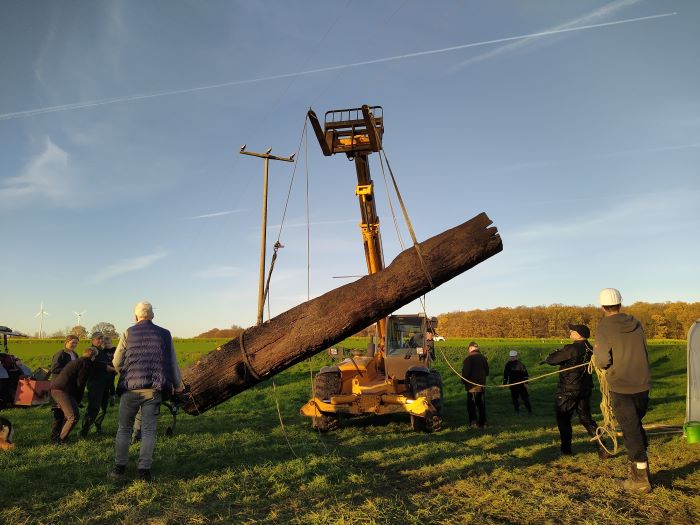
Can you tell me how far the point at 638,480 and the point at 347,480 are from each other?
305 centimetres

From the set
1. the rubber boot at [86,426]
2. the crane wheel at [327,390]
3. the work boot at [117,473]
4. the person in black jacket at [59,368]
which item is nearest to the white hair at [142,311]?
the work boot at [117,473]

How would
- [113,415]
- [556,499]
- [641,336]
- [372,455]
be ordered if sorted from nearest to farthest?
[556,499], [641,336], [372,455], [113,415]

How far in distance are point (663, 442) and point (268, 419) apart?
777 centimetres

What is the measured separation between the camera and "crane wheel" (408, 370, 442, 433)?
9.31 meters

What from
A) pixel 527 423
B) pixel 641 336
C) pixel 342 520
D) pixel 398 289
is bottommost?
pixel 527 423

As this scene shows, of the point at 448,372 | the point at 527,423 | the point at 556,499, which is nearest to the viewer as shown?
the point at 556,499

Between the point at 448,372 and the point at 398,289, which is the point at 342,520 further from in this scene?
the point at 448,372

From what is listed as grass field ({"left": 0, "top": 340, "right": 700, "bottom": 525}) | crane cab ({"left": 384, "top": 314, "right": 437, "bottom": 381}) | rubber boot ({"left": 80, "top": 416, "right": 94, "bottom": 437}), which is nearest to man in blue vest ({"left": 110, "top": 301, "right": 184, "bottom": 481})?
grass field ({"left": 0, "top": 340, "right": 700, "bottom": 525})

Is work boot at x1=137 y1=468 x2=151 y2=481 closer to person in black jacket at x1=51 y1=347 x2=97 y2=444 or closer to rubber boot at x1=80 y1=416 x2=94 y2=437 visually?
person in black jacket at x1=51 y1=347 x2=97 y2=444

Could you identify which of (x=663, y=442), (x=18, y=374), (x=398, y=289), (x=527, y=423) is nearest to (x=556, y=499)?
(x=398, y=289)

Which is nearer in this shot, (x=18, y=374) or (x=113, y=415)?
(x=18, y=374)

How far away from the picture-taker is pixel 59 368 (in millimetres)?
9172

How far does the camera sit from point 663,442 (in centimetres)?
773

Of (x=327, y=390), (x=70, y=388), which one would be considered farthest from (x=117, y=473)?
(x=327, y=390)
